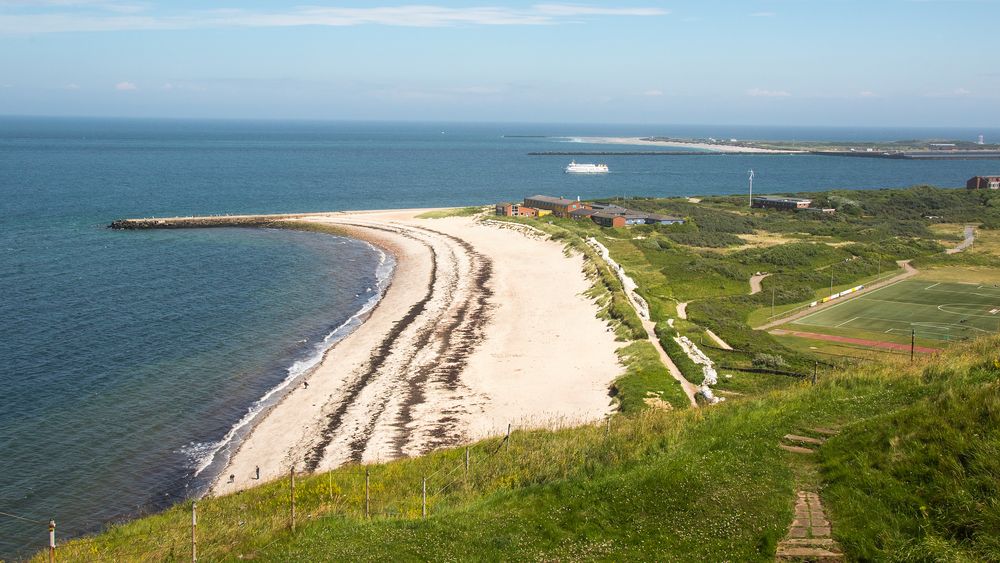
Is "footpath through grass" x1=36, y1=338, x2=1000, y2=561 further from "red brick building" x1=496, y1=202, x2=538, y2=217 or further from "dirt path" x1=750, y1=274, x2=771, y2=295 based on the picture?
"red brick building" x1=496, y1=202, x2=538, y2=217

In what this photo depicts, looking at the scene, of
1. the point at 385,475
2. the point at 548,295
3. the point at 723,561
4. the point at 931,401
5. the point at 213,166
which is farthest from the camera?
the point at 213,166

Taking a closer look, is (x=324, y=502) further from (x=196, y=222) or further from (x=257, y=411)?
(x=196, y=222)

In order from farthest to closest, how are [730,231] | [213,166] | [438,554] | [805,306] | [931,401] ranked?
[213,166], [730,231], [805,306], [931,401], [438,554]

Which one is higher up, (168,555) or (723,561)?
(723,561)

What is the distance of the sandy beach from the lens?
3162cm

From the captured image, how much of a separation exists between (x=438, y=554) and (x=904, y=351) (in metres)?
33.9

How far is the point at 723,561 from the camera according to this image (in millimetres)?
14969

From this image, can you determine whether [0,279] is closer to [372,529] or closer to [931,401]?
Answer: [372,529]

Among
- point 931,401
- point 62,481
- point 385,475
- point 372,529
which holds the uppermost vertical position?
point 931,401

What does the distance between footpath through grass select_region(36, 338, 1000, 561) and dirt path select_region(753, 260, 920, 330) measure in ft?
81.5

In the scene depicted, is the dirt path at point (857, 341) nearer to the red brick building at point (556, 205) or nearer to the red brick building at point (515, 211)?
the red brick building at point (556, 205)

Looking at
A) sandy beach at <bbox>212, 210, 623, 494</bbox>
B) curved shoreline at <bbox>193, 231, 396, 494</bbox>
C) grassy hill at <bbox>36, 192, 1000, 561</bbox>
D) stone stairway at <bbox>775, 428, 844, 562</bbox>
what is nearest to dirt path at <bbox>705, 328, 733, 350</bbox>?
sandy beach at <bbox>212, 210, 623, 494</bbox>

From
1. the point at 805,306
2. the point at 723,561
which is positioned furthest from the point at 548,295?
the point at 723,561

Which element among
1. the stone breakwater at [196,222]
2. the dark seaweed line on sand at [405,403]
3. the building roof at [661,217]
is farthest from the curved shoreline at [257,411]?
the stone breakwater at [196,222]
